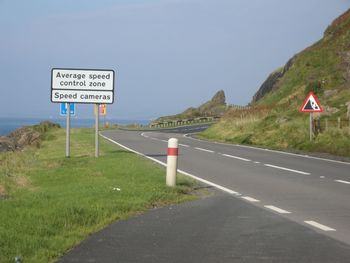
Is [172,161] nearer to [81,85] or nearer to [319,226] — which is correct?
[319,226]

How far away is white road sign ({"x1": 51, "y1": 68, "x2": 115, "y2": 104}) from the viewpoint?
2177 cm

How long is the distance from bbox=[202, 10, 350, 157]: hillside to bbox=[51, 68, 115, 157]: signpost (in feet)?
33.6

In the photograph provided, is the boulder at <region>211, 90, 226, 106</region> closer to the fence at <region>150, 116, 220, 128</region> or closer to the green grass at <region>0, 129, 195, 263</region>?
the fence at <region>150, 116, 220, 128</region>

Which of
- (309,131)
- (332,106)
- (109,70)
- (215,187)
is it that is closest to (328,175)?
(215,187)

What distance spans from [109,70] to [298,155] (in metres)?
9.19

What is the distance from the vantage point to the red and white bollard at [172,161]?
12984 millimetres

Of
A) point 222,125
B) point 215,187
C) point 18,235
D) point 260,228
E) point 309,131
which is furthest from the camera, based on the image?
point 222,125

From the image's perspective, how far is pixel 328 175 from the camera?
57.8ft

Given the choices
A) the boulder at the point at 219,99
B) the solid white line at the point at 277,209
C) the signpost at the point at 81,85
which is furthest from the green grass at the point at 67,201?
the boulder at the point at 219,99

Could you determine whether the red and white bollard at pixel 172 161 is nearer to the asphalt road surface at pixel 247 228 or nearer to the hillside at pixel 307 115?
the asphalt road surface at pixel 247 228

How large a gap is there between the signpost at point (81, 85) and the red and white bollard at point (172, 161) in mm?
8833

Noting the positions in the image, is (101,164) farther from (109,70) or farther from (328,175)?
(328,175)

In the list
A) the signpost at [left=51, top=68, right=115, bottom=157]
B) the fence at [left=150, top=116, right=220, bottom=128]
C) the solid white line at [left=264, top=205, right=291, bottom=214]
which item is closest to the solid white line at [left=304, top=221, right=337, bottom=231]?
the solid white line at [left=264, top=205, right=291, bottom=214]

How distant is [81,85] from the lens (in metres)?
21.8
